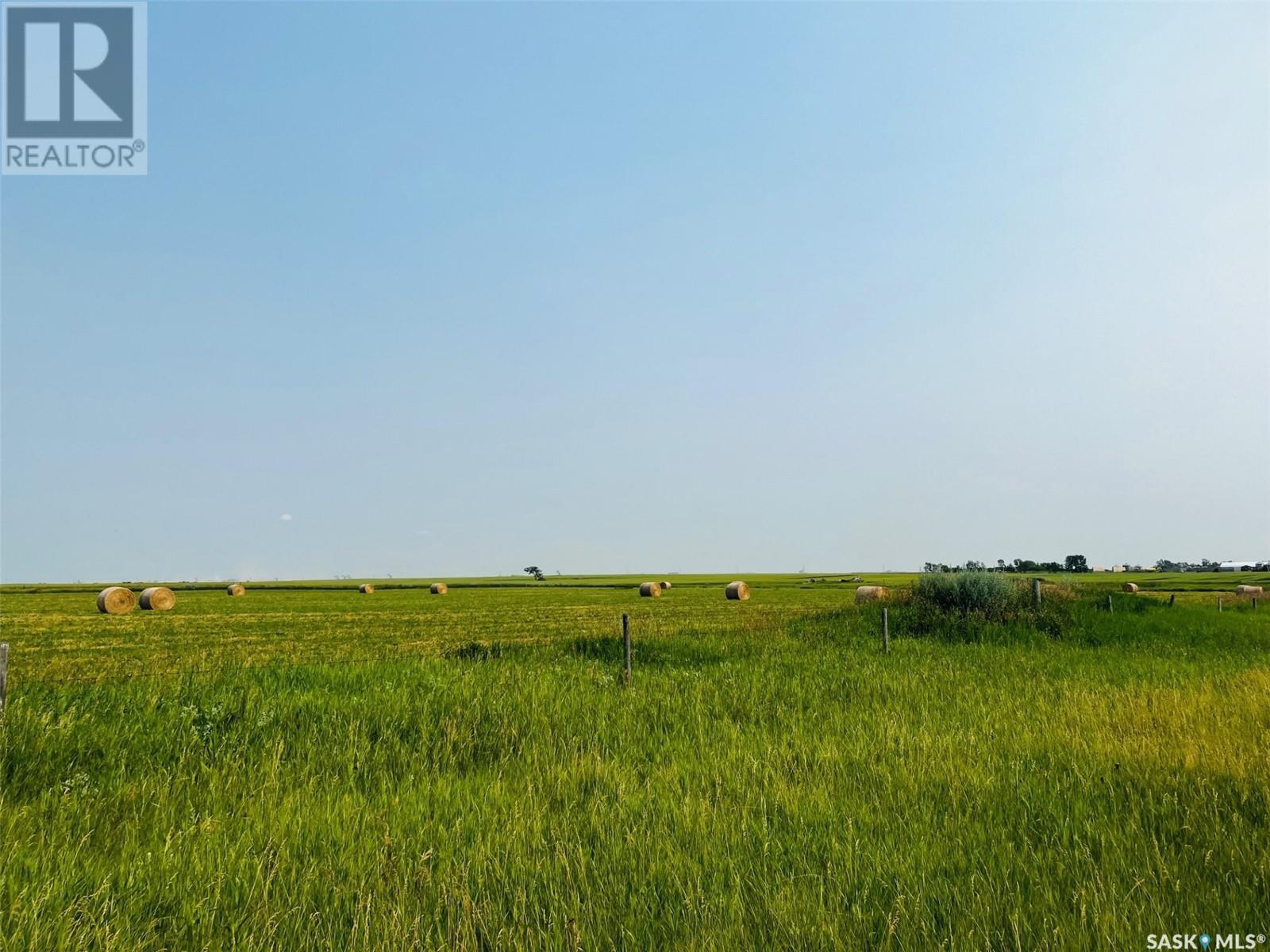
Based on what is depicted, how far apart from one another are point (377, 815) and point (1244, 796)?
25.3 ft

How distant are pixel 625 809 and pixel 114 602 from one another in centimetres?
5207

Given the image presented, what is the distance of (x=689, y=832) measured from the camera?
5746mm

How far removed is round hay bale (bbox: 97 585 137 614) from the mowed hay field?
42618 mm

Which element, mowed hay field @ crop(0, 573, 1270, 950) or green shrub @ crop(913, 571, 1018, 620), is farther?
green shrub @ crop(913, 571, 1018, 620)

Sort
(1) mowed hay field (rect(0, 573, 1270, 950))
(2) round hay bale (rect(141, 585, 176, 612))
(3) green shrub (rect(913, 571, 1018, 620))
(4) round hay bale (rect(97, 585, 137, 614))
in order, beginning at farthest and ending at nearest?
1. (2) round hay bale (rect(141, 585, 176, 612))
2. (4) round hay bale (rect(97, 585, 137, 614))
3. (3) green shrub (rect(913, 571, 1018, 620))
4. (1) mowed hay field (rect(0, 573, 1270, 950))

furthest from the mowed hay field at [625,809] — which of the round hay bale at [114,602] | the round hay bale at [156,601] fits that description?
the round hay bale at [156,601]

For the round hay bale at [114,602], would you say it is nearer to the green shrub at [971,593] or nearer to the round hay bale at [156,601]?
the round hay bale at [156,601]

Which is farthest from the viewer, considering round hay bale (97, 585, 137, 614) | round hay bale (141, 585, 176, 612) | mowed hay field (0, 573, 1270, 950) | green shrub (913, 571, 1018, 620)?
round hay bale (141, 585, 176, 612)

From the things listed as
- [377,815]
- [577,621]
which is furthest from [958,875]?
[577,621]

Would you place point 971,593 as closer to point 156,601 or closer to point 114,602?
point 114,602

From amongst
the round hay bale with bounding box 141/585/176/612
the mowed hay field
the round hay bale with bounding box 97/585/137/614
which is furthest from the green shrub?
the round hay bale with bounding box 141/585/176/612

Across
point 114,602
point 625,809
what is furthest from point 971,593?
point 114,602

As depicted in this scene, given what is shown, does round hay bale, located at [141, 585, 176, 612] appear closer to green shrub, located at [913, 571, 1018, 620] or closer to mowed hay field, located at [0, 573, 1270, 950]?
mowed hay field, located at [0, 573, 1270, 950]

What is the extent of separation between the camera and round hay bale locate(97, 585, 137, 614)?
45.4 metres
